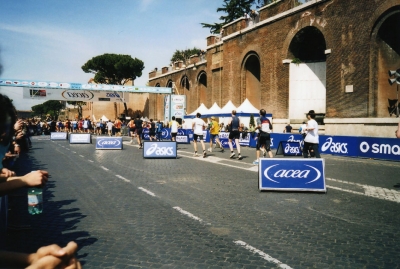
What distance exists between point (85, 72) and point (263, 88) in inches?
1955

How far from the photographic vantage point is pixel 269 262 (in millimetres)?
4023

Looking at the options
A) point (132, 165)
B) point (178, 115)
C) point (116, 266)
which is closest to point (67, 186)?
point (132, 165)

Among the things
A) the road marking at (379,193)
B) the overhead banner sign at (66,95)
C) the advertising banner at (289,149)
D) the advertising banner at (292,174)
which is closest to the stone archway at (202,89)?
the overhead banner sign at (66,95)

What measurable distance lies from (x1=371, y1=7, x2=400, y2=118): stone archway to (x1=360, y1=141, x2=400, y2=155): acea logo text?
6.15 metres

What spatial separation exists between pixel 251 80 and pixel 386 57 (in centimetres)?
1386

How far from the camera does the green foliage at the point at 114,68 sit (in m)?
64.8

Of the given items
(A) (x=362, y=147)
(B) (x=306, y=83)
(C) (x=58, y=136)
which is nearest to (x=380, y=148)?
(A) (x=362, y=147)

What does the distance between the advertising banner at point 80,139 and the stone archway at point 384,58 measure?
1940 cm

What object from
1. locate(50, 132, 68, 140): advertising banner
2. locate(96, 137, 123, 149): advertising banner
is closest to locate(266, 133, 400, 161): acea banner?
locate(96, 137, 123, 149): advertising banner

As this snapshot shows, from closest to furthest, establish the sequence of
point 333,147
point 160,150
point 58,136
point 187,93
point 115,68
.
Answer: point 160,150 → point 333,147 → point 58,136 → point 187,93 → point 115,68

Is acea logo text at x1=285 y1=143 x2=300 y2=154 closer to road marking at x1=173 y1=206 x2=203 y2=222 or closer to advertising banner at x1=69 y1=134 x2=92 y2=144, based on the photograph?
road marking at x1=173 y1=206 x2=203 y2=222

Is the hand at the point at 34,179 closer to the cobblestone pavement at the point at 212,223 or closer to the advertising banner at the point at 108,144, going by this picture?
the cobblestone pavement at the point at 212,223

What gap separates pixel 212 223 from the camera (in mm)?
5535

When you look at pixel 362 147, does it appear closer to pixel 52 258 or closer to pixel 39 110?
pixel 52 258
